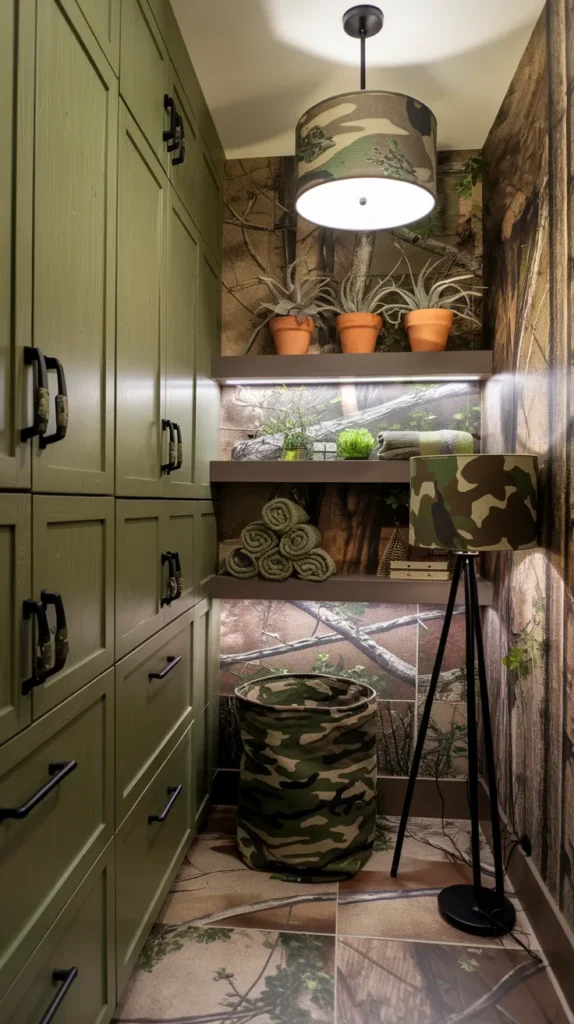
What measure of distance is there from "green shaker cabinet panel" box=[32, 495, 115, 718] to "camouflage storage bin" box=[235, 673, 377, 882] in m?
0.92

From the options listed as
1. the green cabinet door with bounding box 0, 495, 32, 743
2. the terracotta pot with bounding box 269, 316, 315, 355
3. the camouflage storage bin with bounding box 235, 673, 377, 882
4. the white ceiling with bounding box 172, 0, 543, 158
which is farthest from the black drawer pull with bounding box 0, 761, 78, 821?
the white ceiling with bounding box 172, 0, 543, 158

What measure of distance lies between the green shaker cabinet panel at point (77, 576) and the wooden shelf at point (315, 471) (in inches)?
43.1

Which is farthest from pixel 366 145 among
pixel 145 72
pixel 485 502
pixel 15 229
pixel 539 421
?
pixel 15 229

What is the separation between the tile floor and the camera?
1616 mm

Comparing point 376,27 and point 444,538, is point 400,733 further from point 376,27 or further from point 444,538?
point 376,27

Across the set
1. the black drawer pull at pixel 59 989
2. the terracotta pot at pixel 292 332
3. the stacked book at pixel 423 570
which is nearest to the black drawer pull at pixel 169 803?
the black drawer pull at pixel 59 989

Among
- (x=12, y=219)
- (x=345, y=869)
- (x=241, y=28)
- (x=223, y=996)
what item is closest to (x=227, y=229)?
(x=241, y=28)

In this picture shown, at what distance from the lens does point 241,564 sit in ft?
8.42

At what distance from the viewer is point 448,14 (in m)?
1.96

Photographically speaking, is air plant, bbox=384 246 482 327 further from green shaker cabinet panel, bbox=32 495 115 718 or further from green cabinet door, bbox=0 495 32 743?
green cabinet door, bbox=0 495 32 743

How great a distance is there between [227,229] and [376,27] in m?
0.99

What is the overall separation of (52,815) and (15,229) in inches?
39.6

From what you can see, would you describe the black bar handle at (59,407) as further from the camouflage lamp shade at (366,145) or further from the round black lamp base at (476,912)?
the round black lamp base at (476,912)

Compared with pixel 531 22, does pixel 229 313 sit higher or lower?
lower
